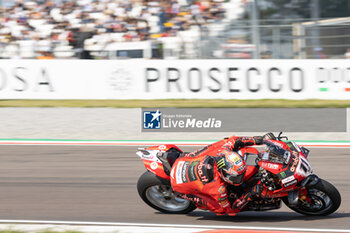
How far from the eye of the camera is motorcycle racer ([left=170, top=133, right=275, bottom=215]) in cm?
546

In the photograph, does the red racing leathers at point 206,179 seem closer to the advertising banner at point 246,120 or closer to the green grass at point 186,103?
the advertising banner at point 246,120

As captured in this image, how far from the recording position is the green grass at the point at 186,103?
12.2m

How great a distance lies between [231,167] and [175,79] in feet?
26.3

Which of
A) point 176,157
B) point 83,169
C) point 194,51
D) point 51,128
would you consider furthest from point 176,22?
point 176,157

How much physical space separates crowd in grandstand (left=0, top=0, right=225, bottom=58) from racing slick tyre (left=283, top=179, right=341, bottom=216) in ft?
28.4

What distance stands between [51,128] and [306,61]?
6.14m

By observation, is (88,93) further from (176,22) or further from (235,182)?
(235,182)

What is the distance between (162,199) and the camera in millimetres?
6047

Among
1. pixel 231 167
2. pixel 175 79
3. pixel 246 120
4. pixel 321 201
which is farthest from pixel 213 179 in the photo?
pixel 175 79

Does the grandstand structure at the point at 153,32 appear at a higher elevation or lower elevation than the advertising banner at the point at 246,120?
higher

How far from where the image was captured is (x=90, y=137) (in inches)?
456

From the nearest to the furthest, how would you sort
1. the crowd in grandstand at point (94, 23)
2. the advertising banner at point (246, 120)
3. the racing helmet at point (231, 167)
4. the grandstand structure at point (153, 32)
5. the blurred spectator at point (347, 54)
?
1. the racing helmet at point (231, 167)
2. the advertising banner at point (246, 120)
3. the blurred spectator at point (347, 54)
4. the grandstand structure at point (153, 32)
5. the crowd in grandstand at point (94, 23)

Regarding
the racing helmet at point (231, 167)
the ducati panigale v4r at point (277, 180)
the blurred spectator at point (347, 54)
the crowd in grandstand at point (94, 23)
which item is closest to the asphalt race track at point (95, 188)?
the ducati panigale v4r at point (277, 180)

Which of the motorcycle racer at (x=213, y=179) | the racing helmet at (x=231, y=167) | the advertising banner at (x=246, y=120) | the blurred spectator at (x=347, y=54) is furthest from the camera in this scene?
the blurred spectator at (x=347, y=54)
